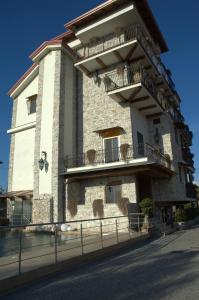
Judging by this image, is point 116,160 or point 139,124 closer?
point 116,160

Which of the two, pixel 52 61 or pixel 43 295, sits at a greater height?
pixel 52 61

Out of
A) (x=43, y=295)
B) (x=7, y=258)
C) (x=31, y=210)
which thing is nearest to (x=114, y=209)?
(x=31, y=210)

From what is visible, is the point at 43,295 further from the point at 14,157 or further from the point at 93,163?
the point at 14,157

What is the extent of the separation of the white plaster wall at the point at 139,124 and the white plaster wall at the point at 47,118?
596 centimetres

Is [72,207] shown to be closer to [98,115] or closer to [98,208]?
[98,208]

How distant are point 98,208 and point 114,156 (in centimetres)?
375

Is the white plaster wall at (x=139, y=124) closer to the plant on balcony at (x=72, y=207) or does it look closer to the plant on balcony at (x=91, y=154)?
the plant on balcony at (x=91, y=154)

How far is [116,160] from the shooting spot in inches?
701

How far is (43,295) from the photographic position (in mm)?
5039

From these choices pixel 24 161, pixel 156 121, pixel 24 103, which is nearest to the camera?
pixel 156 121

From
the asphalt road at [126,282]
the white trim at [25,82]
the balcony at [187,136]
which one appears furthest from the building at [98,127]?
the asphalt road at [126,282]

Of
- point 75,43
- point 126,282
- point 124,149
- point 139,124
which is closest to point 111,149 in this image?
point 124,149

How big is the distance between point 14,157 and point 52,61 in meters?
8.63

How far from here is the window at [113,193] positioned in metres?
16.7
